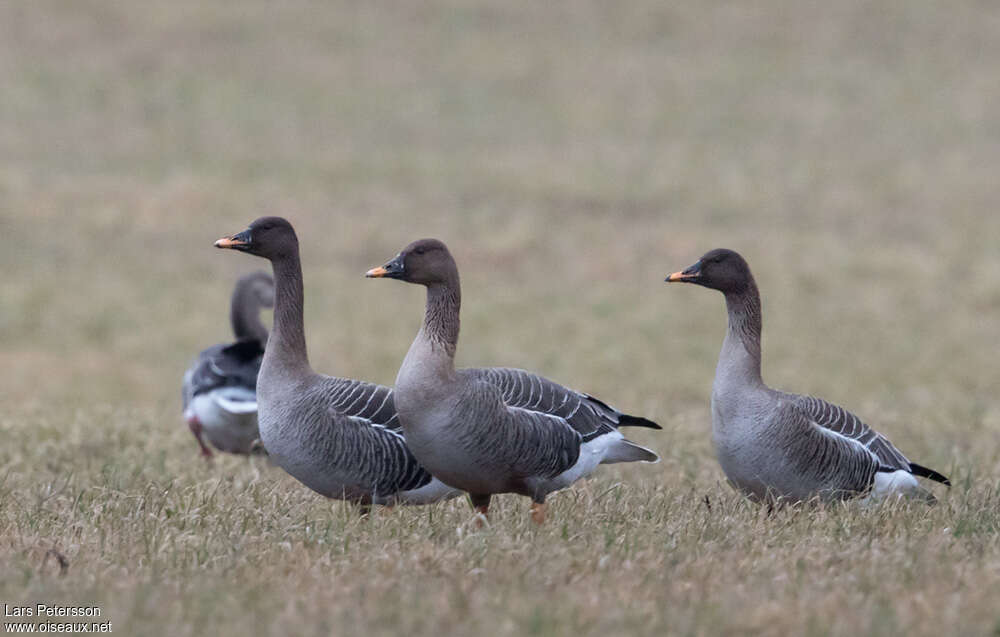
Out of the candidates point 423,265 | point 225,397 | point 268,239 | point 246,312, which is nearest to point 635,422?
point 423,265

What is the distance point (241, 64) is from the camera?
125 feet

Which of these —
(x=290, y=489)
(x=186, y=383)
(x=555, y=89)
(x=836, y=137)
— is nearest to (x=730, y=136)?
(x=836, y=137)

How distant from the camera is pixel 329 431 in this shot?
6891mm

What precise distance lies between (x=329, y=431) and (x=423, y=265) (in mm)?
978

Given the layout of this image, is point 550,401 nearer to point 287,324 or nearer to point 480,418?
point 480,418

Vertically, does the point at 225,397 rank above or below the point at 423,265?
below

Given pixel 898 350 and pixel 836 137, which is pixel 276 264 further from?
pixel 836 137

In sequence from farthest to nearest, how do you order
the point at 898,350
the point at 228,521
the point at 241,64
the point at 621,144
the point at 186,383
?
1. the point at 241,64
2. the point at 621,144
3. the point at 898,350
4. the point at 186,383
5. the point at 228,521

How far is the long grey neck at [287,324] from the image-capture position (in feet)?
23.7

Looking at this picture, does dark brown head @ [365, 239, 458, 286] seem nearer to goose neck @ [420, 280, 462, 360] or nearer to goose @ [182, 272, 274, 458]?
goose neck @ [420, 280, 462, 360]

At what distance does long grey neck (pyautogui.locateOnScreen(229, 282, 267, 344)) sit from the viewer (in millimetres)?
12008

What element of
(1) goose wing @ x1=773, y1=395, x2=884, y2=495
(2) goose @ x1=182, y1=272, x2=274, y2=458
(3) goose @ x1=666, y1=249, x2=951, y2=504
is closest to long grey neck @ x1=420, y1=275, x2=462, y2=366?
(3) goose @ x1=666, y1=249, x2=951, y2=504

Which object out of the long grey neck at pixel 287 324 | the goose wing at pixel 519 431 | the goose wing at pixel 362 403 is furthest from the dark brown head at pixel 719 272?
the long grey neck at pixel 287 324

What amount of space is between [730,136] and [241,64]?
13.8 metres
